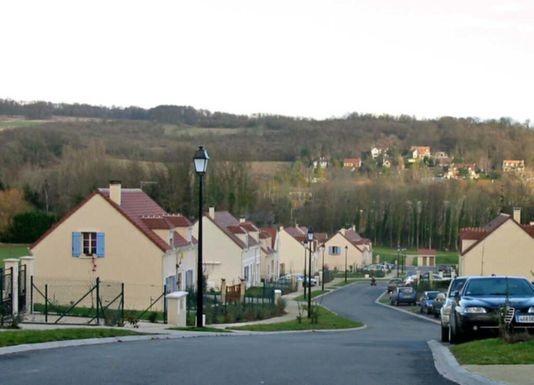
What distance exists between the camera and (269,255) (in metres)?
77.6

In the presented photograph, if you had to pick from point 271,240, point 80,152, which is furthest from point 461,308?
point 80,152

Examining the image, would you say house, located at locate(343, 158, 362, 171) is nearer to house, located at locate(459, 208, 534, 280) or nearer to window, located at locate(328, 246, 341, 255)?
window, located at locate(328, 246, 341, 255)

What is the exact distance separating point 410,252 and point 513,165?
43.1m

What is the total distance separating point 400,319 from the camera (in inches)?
1757

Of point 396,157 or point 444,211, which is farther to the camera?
point 396,157

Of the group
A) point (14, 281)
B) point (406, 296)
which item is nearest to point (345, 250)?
point (406, 296)

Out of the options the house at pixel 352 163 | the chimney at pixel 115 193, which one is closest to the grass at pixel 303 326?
the chimney at pixel 115 193

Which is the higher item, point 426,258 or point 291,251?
point 291,251

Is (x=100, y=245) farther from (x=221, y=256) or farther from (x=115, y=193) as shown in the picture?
(x=221, y=256)

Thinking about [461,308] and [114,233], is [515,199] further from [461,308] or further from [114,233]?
[461,308]

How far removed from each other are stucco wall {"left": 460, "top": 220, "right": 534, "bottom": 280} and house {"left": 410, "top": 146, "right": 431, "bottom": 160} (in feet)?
385

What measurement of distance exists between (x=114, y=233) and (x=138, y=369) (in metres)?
31.9

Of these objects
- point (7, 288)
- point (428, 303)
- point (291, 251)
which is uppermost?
point (7, 288)

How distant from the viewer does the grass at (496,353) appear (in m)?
13.1
